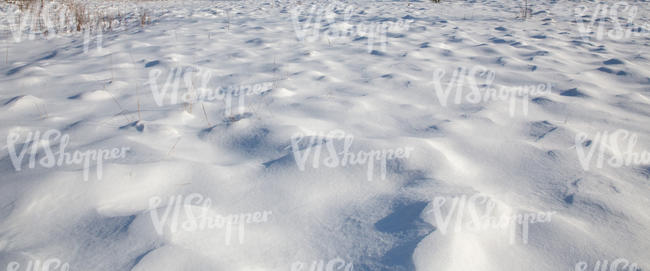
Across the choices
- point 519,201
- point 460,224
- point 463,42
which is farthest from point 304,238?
point 463,42

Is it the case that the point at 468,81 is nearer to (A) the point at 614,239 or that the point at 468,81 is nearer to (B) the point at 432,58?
(B) the point at 432,58

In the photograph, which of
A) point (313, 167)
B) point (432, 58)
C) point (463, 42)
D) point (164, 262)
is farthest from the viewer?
point (463, 42)

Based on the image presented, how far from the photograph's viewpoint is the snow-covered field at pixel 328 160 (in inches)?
42.7

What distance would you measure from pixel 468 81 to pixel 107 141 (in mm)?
2561

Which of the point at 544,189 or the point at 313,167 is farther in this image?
the point at 313,167

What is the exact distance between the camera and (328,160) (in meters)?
1.55

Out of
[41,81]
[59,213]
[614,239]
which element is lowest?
[614,239]

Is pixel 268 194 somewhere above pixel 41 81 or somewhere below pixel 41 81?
below

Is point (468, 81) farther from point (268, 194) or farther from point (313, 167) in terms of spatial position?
point (268, 194)

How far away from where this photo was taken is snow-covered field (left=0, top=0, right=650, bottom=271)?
3.56 feet

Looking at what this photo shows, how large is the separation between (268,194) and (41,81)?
256 centimetres

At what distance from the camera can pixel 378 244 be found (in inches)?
43.6

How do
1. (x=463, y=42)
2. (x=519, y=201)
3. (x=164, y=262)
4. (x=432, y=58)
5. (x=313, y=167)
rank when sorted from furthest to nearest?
(x=463, y=42) < (x=432, y=58) < (x=313, y=167) < (x=519, y=201) < (x=164, y=262)

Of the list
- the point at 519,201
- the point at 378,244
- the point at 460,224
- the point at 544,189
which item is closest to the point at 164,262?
the point at 378,244
